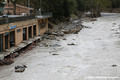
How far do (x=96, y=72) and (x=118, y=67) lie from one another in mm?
3013

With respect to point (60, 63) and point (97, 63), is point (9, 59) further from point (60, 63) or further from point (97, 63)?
point (97, 63)

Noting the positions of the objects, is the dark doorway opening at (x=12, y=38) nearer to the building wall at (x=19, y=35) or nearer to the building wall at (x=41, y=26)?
the building wall at (x=19, y=35)

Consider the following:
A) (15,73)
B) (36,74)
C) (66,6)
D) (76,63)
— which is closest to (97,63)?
(76,63)

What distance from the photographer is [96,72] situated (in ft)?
70.3

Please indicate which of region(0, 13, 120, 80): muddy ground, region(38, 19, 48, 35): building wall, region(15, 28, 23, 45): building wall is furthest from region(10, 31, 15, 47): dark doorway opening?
region(38, 19, 48, 35): building wall

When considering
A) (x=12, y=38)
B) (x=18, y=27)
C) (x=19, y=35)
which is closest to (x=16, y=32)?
(x=18, y=27)

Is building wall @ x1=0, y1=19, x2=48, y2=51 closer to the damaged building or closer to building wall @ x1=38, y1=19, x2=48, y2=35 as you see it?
the damaged building

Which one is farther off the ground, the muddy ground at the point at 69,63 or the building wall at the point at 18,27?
the building wall at the point at 18,27

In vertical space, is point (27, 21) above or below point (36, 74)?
above

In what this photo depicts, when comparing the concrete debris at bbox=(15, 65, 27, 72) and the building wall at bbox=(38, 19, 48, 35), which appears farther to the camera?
the building wall at bbox=(38, 19, 48, 35)

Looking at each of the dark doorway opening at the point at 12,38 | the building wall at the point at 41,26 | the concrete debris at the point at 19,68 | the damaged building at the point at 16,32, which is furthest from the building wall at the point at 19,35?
the building wall at the point at 41,26

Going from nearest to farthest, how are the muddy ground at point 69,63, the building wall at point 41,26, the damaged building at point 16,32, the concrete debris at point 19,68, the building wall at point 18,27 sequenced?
the muddy ground at point 69,63, the concrete debris at point 19,68, the damaged building at point 16,32, the building wall at point 18,27, the building wall at point 41,26

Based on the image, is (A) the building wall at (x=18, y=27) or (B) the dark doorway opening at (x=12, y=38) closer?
(A) the building wall at (x=18, y=27)

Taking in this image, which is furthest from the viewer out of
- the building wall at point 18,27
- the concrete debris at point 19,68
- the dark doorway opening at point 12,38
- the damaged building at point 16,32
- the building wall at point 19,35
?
the building wall at point 19,35
